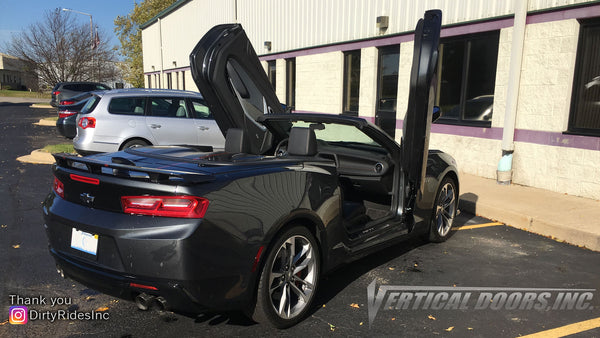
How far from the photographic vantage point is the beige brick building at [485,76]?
705 centimetres

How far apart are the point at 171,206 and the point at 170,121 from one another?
6283 mm

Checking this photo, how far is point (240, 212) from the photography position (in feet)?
8.82

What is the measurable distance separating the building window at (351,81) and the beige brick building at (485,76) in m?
0.03

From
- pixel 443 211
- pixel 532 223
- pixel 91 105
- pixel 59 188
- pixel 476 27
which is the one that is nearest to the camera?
pixel 59 188

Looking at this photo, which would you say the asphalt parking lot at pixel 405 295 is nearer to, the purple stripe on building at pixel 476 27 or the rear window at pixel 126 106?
the rear window at pixel 126 106

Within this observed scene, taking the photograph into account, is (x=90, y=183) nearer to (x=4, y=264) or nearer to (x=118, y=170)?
(x=118, y=170)

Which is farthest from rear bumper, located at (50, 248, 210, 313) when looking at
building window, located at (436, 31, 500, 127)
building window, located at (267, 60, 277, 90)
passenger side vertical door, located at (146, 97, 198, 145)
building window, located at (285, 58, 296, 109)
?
building window, located at (267, 60, 277, 90)

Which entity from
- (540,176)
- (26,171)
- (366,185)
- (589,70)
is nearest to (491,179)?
(540,176)

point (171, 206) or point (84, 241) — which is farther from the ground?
point (171, 206)

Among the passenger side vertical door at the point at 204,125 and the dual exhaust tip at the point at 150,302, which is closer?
the dual exhaust tip at the point at 150,302

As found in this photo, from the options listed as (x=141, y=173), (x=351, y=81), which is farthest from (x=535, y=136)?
(x=141, y=173)

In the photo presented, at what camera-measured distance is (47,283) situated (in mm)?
3752

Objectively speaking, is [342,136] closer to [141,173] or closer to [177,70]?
[141,173]

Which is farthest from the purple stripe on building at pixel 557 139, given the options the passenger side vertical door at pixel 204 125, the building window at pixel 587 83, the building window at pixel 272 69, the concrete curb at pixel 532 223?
the building window at pixel 272 69
